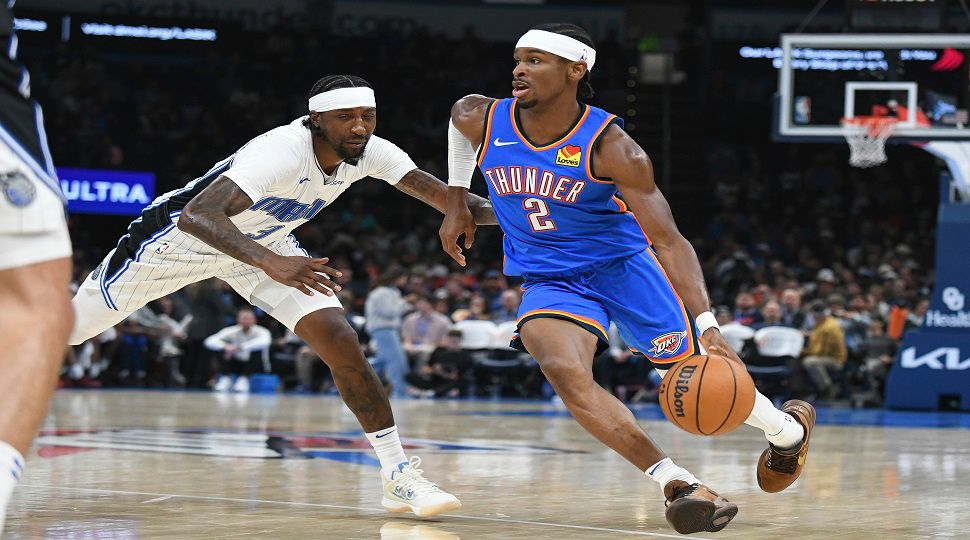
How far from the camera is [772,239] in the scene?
77.0 feet

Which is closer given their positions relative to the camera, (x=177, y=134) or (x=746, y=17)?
(x=177, y=134)

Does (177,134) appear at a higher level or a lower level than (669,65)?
lower

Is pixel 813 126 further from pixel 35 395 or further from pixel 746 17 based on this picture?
pixel 746 17

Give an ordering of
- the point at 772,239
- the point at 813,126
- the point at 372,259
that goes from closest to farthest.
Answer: the point at 813,126 → the point at 372,259 → the point at 772,239

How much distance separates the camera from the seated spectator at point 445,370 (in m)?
16.6

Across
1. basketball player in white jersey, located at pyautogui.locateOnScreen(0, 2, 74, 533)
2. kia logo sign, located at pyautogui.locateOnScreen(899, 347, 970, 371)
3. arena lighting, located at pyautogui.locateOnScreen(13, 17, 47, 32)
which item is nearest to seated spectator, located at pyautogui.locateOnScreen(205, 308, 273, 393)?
kia logo sign, located at pyautogui.locateOnScreen(899, 347, 970, 371)

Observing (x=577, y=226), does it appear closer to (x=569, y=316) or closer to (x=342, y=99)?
(x=569, y=316)

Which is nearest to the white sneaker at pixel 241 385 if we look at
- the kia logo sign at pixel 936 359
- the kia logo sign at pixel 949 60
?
the kia logo sign at pixel 936 359

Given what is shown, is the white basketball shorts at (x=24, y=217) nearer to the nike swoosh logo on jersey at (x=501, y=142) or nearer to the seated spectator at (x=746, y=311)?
the nike swoosh logo on jersey at (x=501, y=142)

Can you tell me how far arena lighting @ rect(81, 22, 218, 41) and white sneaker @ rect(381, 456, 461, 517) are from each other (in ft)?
73.0

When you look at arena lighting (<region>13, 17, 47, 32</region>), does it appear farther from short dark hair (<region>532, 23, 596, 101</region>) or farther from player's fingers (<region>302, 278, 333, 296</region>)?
player's fingers (<region>302, 278, 333, 296</region>)

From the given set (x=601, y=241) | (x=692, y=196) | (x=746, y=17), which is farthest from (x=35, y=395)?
(x=746, y=17)

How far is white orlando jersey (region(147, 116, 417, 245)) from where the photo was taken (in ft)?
18.2

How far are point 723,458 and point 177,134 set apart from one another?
18408 millimetres
